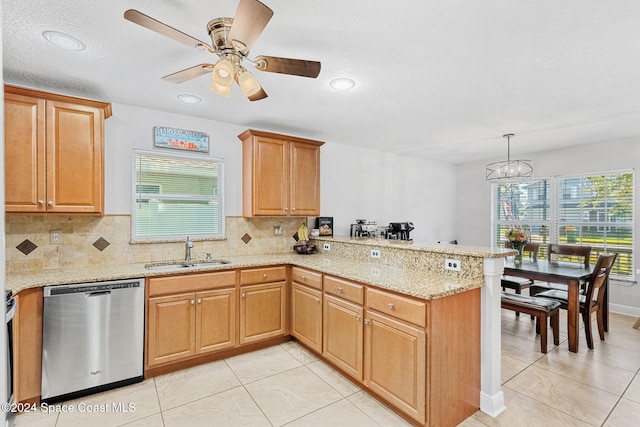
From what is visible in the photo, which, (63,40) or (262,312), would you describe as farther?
(262,312)

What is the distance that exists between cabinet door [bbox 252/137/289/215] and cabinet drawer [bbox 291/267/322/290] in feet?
2.54

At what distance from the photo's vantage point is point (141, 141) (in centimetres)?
329

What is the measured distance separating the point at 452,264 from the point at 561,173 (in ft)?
12.6

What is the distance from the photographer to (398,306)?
7.23ft

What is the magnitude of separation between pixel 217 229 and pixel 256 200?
0.57m

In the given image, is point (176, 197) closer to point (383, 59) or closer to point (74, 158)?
point (74, 158)

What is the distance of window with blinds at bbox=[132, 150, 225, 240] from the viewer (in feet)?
10.8

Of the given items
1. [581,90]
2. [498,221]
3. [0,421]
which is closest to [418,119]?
[581,90]

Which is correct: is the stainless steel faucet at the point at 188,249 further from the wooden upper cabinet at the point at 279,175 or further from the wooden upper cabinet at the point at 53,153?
the wooden upper cabinet at the point at 53,153

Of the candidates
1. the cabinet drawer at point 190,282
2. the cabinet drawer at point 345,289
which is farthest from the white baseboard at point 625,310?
the cabinet drawer at point 190,282

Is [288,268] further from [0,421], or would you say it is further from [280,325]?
[0,421]

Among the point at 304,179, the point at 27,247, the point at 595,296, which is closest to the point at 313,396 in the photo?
the point at 304,179

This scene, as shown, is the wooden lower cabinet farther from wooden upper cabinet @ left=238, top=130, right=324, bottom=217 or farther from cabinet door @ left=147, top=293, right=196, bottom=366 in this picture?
wooden upper cabinet @ left=238, top=130, right=324, bottom=217

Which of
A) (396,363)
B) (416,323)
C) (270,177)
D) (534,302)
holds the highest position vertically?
(270,177)
